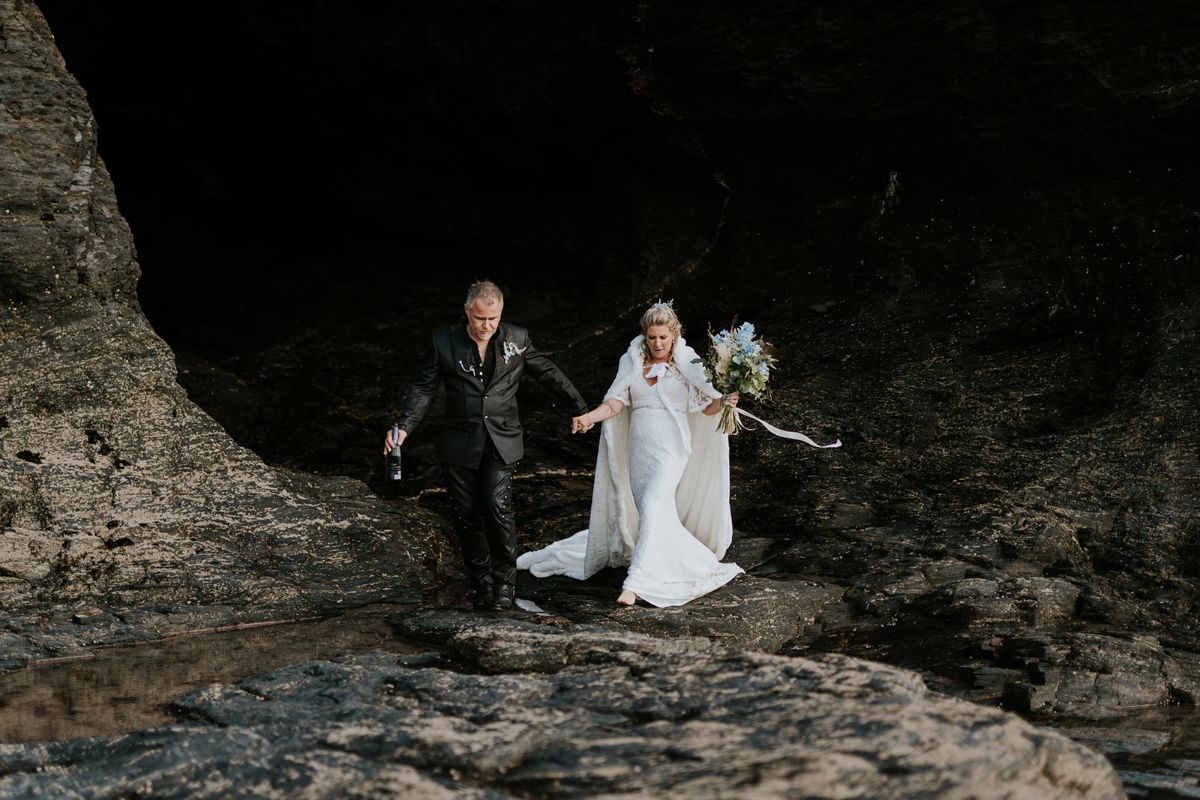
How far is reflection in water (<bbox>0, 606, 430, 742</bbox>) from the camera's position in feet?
18.1

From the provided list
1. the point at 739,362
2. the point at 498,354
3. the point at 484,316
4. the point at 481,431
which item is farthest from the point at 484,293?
the point at 739,362

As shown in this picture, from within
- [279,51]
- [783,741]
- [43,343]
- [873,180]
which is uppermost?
[279,51]

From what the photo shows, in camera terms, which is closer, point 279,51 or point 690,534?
point 690,534

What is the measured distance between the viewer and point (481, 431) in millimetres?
7641

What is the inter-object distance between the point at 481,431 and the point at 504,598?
1.04 metres

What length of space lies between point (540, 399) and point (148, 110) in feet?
20.9

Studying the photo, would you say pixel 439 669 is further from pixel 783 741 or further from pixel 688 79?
pixel 688 79

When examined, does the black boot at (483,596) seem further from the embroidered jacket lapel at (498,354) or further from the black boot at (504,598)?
the embroidered jacket lapel at (498,354)

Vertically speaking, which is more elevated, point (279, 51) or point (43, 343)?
point (279, 51)

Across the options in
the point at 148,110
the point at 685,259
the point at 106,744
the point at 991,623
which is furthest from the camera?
the point at 148,110

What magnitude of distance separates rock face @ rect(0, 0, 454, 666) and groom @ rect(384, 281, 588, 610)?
90cm

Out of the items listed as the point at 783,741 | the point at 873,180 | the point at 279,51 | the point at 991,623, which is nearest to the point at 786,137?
the point at 873,180

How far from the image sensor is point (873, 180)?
12555 millimetres

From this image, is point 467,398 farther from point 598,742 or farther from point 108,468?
point 598,742
